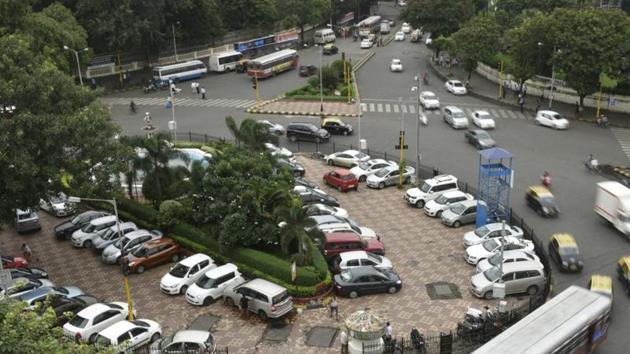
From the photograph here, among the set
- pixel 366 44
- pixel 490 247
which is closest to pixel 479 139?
pixel 490 247

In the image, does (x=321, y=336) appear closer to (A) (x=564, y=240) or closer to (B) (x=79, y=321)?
(B) (x=79, y=321)

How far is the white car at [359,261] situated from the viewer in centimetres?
2889

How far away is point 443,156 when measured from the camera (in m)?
44.9

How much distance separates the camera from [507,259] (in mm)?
28453

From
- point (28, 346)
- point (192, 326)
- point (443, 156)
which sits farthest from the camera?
point (443, 156)

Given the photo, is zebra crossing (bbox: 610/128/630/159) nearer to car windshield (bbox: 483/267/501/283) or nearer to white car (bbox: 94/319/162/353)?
car windshield (bbox: 483/267/501/283)

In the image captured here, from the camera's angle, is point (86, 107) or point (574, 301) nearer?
point (574, 301)

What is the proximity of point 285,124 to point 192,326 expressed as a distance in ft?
96.1

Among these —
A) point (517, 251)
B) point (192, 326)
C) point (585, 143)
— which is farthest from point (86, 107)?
point (585, 143)

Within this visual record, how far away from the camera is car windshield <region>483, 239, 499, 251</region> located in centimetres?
3039

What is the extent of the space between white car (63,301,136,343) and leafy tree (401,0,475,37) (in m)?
58.2

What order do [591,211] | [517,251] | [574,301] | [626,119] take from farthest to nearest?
[626,119], [591,211], [517,251], [574,301]

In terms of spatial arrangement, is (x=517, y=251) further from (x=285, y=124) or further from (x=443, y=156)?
(x=285, y=124)

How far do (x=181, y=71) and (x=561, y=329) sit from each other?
5517 centimetres
